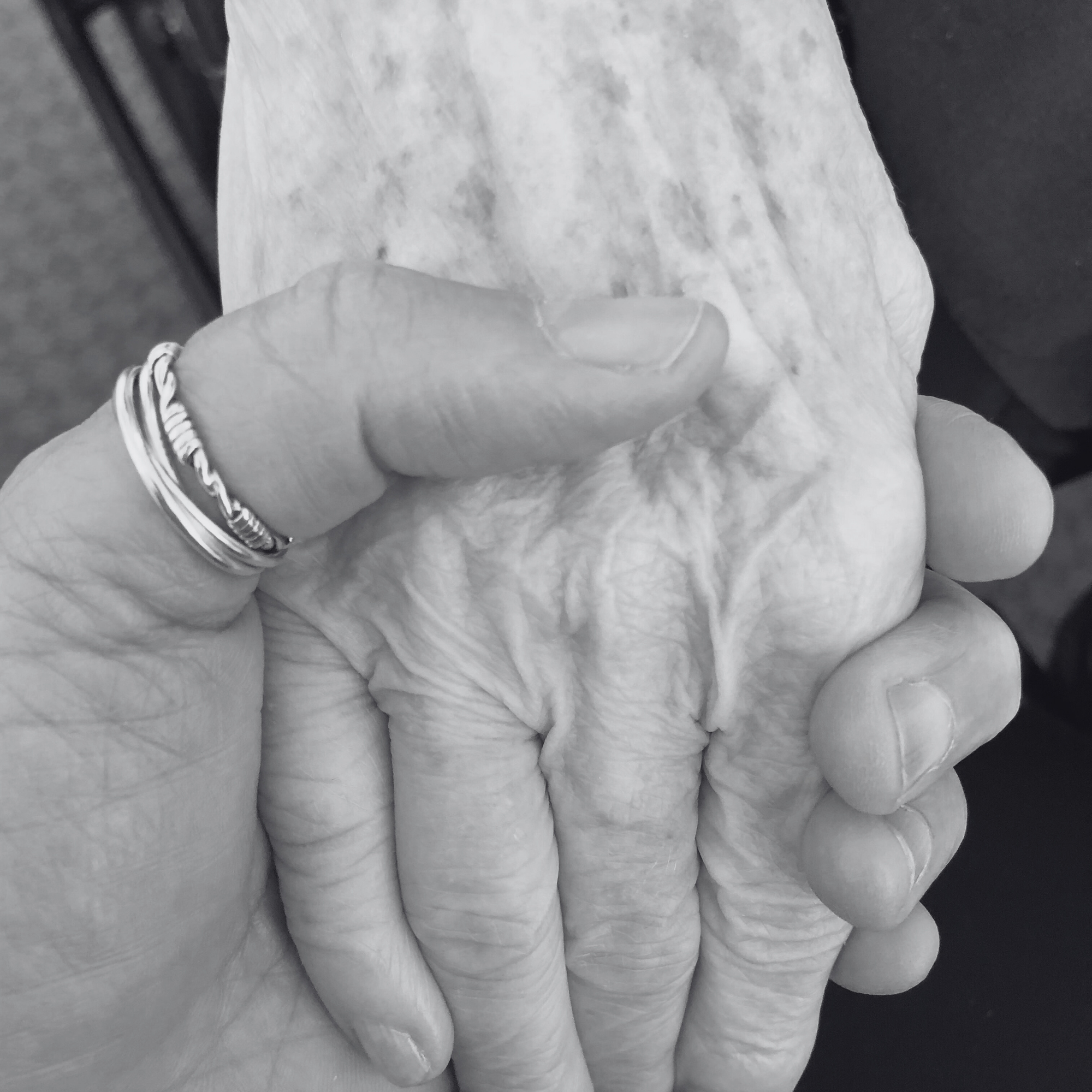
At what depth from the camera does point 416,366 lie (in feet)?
1.81

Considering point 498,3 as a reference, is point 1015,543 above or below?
below

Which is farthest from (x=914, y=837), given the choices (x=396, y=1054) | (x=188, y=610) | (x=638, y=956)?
(x=188, y=610)

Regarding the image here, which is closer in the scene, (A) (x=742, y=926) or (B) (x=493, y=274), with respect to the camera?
(B) (x=493, y=274)

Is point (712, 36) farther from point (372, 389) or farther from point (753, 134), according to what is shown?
point (372, 389)

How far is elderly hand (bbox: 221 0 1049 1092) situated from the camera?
0.65 meters

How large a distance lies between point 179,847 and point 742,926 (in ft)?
1.35

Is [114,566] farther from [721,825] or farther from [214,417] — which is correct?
[721,825]

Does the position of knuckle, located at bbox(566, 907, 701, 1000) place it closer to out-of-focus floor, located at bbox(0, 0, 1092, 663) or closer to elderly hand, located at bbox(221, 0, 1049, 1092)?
elderly hand, located at bbox(221, 0, 1049, 1092)

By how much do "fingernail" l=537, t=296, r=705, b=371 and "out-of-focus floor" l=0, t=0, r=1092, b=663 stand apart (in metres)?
1.12

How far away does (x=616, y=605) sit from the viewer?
664 mm

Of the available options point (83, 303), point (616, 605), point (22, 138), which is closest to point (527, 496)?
point (616, 605)

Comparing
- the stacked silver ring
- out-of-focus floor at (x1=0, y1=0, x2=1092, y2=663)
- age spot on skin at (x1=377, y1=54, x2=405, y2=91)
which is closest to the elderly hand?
age spot on skin at (x1=377, y1=54, x2=405, y2=91)

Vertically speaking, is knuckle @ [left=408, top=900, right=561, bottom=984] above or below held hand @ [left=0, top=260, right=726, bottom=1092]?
below

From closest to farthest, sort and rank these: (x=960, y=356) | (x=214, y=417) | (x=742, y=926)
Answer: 1. (x=214, y=417)
2. (x=742, y=926)
3. (x=960, y=356)
